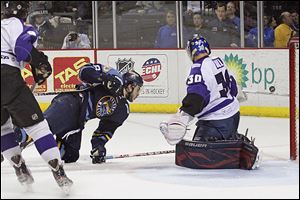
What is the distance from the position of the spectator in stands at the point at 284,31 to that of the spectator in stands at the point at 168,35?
3.64 feet

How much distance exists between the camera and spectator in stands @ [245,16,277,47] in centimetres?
767

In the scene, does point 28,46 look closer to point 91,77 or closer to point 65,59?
point 91,77

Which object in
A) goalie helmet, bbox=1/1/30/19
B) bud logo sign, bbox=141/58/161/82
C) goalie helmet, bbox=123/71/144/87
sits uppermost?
goalie helmet, bbox=1/1/30/19

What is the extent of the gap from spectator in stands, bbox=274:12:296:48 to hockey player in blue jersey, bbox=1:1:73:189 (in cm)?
409

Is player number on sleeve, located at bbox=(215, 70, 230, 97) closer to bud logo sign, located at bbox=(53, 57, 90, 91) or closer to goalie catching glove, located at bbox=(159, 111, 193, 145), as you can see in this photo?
goalie catching glove, located at bbox=(159, 111, 193, 145)

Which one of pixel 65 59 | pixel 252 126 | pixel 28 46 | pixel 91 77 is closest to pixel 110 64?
pixel 65 59

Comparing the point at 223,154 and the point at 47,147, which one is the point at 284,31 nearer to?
the point at 223,154

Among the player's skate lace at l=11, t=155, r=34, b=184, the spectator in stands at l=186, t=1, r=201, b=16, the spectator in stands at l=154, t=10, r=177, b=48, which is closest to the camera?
the player's skate lace at l=11, t=155, r=34, b=184

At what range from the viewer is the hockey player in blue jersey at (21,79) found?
3408mm

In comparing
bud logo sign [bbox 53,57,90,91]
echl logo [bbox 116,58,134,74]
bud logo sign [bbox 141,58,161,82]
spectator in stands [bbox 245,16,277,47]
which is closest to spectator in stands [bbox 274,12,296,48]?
spectator in stands [bbox 245,16,277,47]

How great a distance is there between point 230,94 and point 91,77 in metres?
0.80

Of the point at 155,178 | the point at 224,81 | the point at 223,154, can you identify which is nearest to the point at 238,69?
the point at 224,81

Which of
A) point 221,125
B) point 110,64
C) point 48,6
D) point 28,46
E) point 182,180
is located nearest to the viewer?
point 28,46

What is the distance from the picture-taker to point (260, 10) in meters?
8.11
